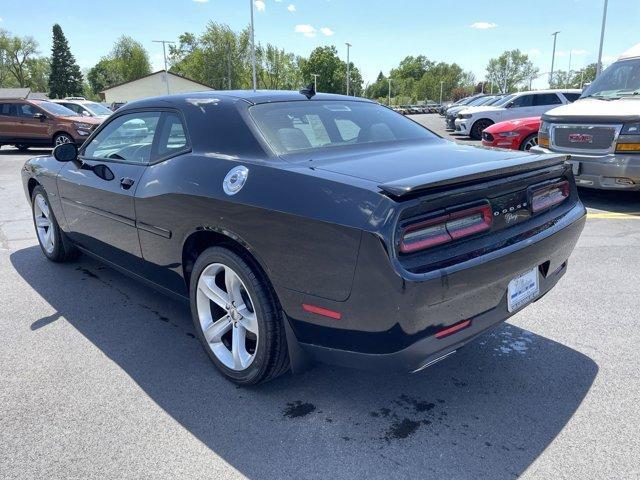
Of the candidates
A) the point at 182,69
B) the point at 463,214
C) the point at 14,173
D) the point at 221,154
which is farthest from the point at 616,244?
the point at 182,69

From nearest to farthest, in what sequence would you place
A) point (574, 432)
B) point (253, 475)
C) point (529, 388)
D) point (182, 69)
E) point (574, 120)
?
point (253, 475)
point (574, 432)
point (529, 388)
point (574, 120)
point (182, 69)

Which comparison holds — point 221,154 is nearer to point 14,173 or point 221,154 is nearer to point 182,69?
point 14,173

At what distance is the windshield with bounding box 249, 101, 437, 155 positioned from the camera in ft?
9.16

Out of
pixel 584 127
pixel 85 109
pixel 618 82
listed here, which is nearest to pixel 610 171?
pixel 584 127

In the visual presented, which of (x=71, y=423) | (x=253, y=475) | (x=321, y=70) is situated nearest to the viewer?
(x=253, y=475)

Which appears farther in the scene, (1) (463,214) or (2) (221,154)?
(2) (221,154)

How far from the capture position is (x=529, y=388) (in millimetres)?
2652

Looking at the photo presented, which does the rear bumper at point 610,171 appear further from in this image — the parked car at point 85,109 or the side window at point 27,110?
the side window at point 27,110

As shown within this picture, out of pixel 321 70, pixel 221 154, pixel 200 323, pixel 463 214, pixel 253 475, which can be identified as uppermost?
pixel 321 70

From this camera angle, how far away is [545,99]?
16062 mm

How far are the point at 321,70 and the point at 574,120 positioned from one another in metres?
93.0

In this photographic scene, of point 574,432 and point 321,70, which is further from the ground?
point 321,70

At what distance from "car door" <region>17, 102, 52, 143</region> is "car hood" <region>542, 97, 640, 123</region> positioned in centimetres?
1444

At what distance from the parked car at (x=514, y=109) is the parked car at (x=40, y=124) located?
485 inches
